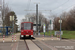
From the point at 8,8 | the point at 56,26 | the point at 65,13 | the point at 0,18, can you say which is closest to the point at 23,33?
the point at 0,18

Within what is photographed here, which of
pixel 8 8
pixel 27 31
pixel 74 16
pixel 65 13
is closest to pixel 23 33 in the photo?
pixel 27 31

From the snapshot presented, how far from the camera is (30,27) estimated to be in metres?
31.0

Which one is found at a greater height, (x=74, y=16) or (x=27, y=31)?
(x=74, y=16)

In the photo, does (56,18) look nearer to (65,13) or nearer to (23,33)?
(65,13)

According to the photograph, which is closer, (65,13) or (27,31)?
(27,31)

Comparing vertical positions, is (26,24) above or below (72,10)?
below

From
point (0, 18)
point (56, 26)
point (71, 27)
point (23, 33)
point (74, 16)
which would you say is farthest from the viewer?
point (56, 26)

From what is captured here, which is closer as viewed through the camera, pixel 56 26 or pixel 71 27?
pixel 71 27

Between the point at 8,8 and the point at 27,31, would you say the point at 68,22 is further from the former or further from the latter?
the point at 27,31

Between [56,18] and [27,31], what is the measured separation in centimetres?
7010

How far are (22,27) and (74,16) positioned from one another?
145ft

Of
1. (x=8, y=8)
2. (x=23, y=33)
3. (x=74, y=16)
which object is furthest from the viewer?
(x=74, y=16)

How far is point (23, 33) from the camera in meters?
30.1

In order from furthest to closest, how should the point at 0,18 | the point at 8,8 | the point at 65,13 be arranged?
the point at 65,13
the point at 8,8
the point at 0,18
